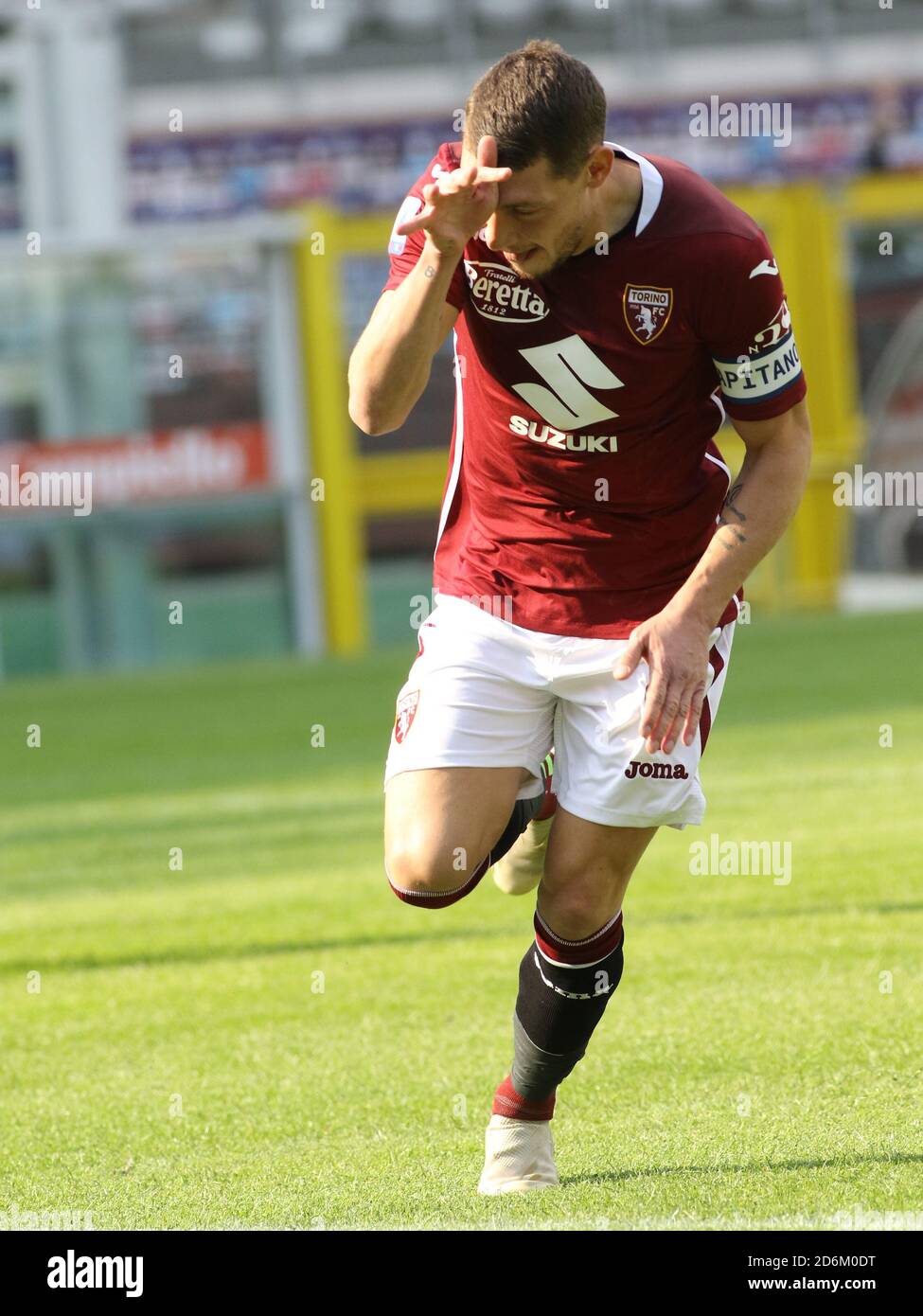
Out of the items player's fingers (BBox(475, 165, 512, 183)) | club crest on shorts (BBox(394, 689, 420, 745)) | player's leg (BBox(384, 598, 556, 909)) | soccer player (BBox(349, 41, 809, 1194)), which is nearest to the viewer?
player's fingers (BBox(475, 165, 512, 183))

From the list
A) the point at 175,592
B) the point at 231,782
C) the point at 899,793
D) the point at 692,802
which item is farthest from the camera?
the point at 175,592

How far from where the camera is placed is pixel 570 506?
13.9 feet

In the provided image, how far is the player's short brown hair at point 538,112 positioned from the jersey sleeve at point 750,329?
39 centimetres

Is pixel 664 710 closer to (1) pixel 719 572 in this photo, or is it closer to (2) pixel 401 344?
(1) pixel 719 572

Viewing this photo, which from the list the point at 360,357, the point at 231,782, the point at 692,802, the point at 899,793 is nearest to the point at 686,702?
the point at 692,802

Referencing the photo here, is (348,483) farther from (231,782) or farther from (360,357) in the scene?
(360,357)

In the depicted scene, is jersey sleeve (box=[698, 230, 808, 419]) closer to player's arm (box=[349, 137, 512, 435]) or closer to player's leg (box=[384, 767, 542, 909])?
player's arm (box=[349, 137, 512, 435])

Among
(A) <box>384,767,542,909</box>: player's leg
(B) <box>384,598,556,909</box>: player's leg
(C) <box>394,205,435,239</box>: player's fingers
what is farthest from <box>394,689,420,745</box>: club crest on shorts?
(C) <box>394,205,435,239</box>: player's fingers

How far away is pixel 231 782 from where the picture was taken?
11.8m

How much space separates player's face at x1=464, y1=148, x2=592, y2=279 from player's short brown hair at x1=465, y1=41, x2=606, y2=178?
26 mm

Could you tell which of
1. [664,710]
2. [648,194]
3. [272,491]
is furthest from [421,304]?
[272,491]

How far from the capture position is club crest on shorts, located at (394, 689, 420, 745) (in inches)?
167

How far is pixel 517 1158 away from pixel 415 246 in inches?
71.0
